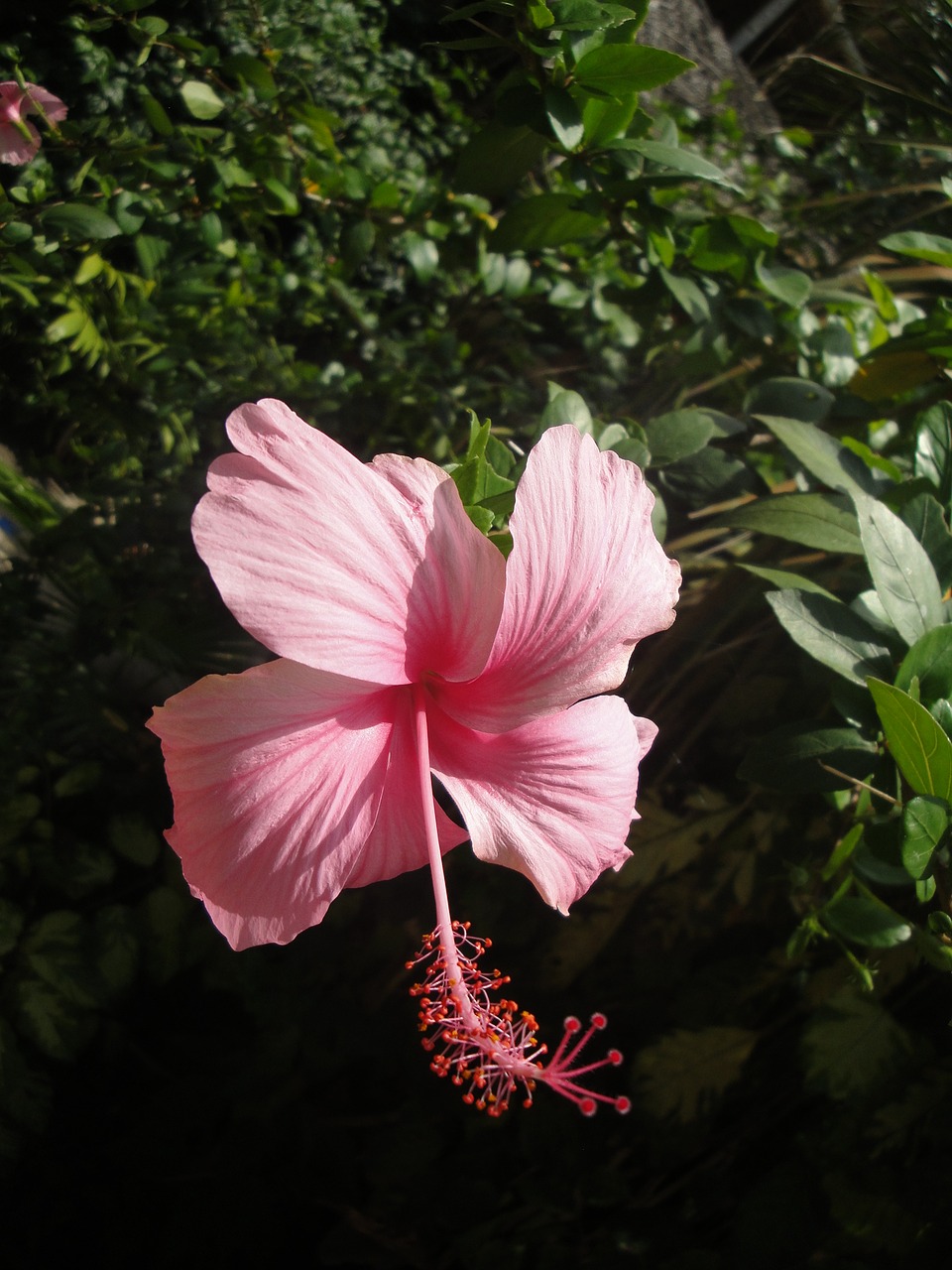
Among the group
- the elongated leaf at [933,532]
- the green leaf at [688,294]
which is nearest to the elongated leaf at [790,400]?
the green leaf at [688,294]

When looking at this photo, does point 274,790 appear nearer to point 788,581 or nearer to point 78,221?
point 788,581

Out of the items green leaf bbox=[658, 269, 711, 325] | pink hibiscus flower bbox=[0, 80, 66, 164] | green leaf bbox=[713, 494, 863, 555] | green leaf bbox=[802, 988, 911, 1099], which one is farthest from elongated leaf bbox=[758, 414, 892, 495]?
pink hibiscus flower bbox=[0, 80, 66, 164]

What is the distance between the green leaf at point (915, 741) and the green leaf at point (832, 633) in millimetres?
78

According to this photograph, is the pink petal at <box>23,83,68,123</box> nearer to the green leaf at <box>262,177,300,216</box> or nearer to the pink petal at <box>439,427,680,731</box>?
the green leaf at <box>262,177,300,216</box>

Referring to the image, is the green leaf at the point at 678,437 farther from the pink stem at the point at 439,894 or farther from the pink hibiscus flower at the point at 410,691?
the pink stem at the point at 439,894

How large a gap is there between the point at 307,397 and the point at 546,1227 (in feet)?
3.70

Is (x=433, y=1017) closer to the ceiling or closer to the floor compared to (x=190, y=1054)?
closer to the ceiling

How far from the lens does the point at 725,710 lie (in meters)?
1.06

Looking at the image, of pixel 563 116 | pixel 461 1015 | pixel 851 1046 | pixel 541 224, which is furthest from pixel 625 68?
pixel 851 1046

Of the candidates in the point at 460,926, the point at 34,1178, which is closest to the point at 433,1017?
the point at 460,926

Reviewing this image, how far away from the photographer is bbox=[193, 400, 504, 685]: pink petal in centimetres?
43

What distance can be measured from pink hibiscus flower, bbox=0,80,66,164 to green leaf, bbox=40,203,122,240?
7 cm

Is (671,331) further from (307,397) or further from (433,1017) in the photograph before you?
(433,1017)

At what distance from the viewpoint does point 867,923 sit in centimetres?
73
